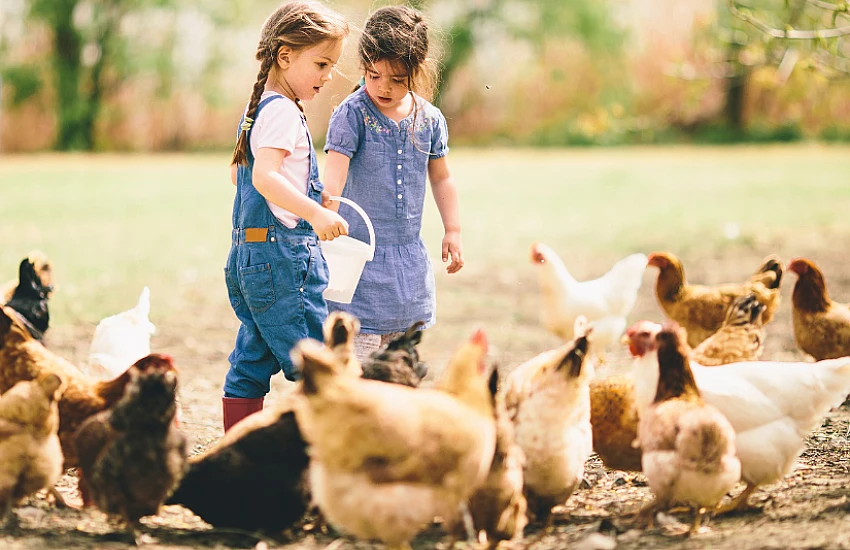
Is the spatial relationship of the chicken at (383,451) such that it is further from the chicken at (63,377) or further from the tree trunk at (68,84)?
the tree trunk at (68,84)

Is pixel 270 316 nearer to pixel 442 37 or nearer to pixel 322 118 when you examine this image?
pixel 442 37

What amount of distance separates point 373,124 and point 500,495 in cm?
185

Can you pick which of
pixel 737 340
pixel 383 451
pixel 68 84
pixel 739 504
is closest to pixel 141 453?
pixel 383 451

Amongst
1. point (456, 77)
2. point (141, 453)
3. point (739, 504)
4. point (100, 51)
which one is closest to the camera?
point (141, 453)

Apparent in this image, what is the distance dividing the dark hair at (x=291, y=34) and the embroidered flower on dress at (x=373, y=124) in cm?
46

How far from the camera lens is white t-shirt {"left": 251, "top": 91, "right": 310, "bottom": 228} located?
3.63 m

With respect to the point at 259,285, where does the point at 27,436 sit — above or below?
below

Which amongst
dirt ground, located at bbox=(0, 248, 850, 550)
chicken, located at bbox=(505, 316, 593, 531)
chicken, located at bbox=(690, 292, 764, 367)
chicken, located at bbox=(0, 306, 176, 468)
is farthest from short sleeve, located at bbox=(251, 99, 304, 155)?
chicken, located at bbox=(690, 292, 764, 367)

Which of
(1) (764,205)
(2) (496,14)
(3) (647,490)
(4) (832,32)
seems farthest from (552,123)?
(3) (647,490)

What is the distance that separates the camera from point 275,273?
369 centimetres

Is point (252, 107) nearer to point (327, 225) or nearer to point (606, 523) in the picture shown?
point (327, 225)

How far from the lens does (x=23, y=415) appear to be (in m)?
3.07

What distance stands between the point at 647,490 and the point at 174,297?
5.75 meters

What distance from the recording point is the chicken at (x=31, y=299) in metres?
4.51
